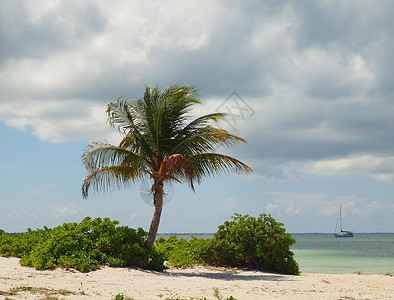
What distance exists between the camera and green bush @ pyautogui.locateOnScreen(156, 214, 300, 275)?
1449cm

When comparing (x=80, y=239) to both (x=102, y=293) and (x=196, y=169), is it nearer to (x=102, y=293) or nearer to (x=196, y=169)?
(x=196, y=169)

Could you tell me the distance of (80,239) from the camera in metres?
12.9

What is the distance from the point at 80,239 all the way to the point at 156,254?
2419 mm

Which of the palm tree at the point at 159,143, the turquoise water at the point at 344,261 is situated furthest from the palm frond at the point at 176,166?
the turquoise water at the point at 344,261

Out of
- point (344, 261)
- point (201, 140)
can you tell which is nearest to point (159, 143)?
point (201, 140)

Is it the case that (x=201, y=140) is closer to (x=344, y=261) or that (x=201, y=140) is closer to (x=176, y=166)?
(x=176, y=166)

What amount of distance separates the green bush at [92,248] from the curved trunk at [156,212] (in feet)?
0.72

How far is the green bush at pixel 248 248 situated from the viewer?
47.5 feet

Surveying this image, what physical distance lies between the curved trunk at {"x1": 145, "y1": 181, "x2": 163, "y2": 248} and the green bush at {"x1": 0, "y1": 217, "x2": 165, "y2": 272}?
0.72ft

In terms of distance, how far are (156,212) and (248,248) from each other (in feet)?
11.4

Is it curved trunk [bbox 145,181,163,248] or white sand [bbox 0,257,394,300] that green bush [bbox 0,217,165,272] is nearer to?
curved trunk [bbox 145,181,163,248]

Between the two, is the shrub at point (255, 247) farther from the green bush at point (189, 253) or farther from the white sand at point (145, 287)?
the white sand at point (145, 287)

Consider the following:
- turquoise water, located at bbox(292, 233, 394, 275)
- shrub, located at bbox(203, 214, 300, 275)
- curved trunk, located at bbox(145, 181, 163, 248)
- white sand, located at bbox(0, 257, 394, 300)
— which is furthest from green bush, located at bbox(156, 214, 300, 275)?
turquoise water, located at bbox(292, 233, 394, 275)

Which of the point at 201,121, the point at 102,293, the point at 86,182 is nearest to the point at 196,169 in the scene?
the point at 201,121
